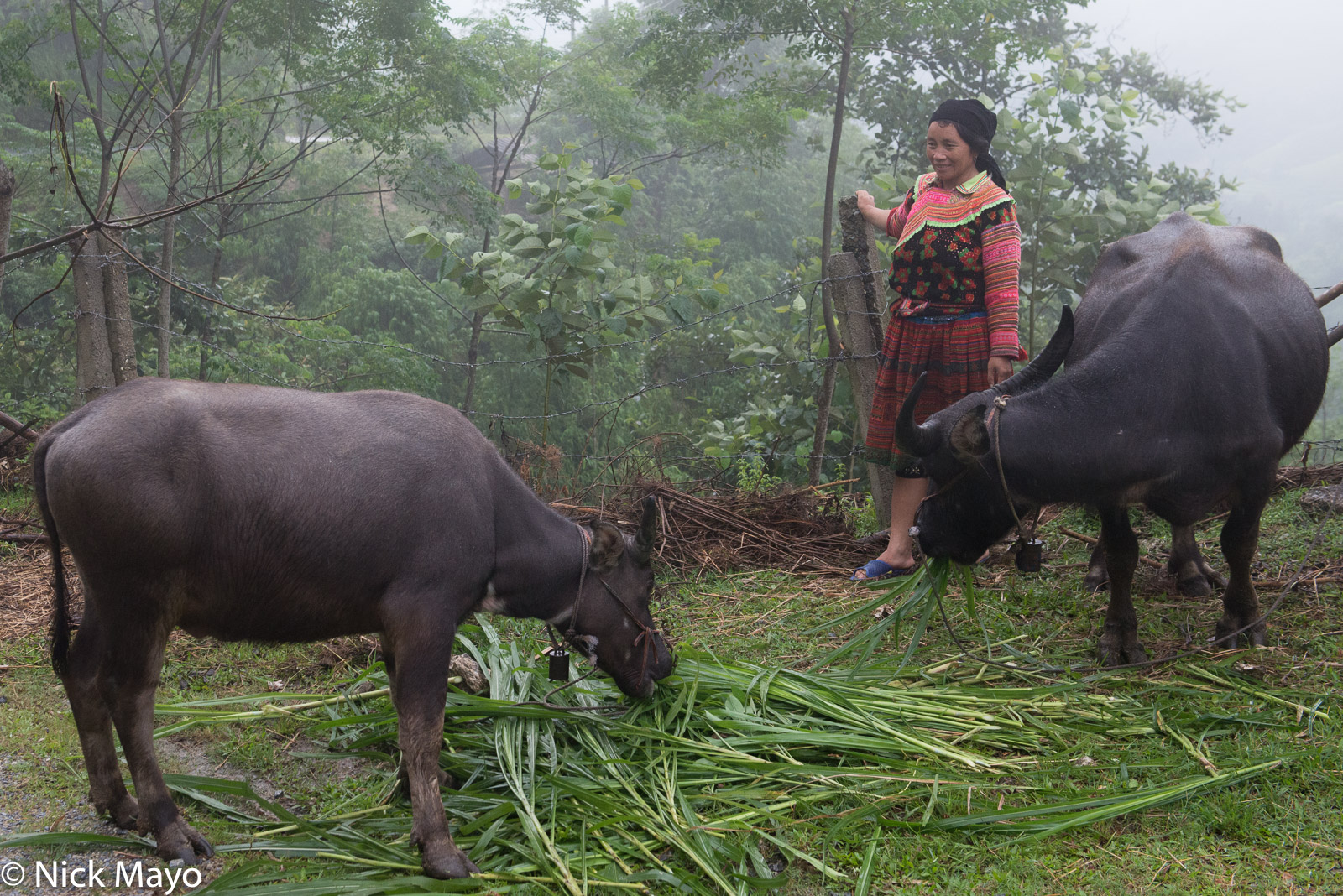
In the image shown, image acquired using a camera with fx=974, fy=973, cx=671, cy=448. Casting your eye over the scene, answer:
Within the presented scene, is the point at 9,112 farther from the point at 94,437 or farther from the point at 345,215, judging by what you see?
the point at 94,437

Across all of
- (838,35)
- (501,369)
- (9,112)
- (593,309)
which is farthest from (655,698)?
(9,112)

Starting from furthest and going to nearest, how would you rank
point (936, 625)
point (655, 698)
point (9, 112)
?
point (9, 112)
point (936, 625)
point (655, 698)

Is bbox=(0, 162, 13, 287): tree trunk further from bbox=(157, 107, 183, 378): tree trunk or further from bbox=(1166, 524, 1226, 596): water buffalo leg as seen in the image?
bbox=(1166, 524, 1226, 596): water buffalo leg

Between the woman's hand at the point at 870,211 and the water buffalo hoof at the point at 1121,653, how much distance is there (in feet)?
7.67

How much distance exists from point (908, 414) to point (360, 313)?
706 inches

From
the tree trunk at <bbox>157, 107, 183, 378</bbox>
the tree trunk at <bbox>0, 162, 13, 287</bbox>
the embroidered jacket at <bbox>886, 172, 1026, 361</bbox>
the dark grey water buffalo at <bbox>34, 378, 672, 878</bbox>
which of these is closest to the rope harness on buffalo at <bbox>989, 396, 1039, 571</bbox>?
the embroidered jacket at <bbox>886, 172, 1026, 361</bbox>

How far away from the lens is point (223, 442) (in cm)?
270

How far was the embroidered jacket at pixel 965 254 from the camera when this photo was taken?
4.43 m

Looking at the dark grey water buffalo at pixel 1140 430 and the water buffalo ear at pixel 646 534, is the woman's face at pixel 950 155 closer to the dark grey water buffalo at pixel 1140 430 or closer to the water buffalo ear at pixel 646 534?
the dark grey water buffalo at pixel 1140 430

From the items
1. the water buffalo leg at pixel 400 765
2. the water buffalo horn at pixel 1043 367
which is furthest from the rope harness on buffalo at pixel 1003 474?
the water buffalo leg at pixel 400 765

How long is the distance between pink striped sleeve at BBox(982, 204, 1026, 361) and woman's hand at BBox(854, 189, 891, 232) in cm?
66

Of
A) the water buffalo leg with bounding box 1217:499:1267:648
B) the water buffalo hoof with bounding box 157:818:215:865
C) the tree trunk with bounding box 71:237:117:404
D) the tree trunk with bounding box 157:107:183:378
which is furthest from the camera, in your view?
the tree trunk with bounding box 157:107:183:378

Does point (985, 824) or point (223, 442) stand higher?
point (223, 442)

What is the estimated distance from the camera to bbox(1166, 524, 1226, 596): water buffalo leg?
4.68 meters
